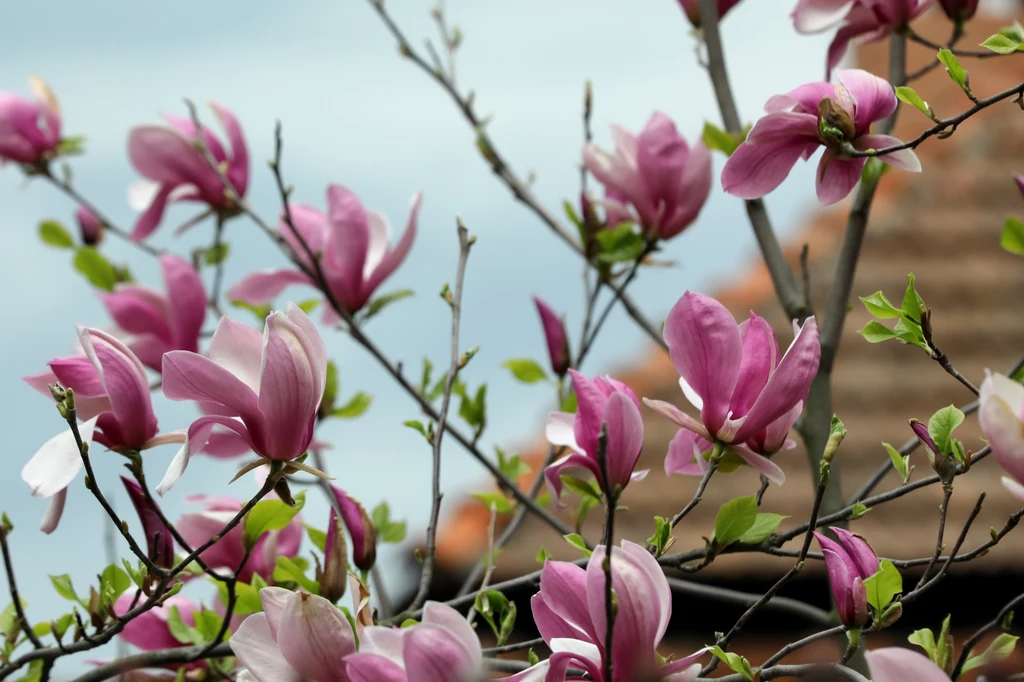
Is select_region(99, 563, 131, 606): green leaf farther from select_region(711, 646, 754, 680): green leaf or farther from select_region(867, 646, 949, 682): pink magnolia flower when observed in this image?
select_region(867, 646, 949, 682): pink magnolia flower

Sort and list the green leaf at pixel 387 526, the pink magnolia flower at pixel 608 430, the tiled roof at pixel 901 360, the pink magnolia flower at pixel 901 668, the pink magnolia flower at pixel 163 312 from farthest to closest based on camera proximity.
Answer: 1. the tiled roof at pixel 901 360
2. the green leaf at pixel 387 526
3. the pink magnolia flower at pixel 163 312
4. the pink magnolia flower at pixel 608 430
5. the pink magnolia flower at pixel 901 668

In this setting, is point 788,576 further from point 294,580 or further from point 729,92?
point 729,92

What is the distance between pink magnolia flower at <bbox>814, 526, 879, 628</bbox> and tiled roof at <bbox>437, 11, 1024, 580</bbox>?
1.74m

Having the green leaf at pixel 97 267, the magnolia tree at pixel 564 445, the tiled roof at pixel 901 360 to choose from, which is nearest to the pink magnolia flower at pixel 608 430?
the magnolia tree at pixel 564 445

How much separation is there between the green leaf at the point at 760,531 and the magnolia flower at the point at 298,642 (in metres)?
0.39

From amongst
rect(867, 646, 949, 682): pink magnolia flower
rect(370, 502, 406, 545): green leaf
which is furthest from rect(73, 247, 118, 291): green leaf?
rect(867, 646, 949, 682): pink magnolia flower

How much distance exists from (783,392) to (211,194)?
1094 millimetres

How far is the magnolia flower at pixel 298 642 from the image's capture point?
0.75 metres

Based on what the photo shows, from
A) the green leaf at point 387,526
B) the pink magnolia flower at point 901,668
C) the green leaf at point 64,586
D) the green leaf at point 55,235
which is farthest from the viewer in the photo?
the green leaf at point 55,235

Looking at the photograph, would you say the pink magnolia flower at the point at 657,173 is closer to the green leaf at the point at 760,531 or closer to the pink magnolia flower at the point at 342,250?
the pink magnolia flower at the point at 342,250

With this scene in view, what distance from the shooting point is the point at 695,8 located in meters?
1.59

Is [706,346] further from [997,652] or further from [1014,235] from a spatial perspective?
[1014,235]

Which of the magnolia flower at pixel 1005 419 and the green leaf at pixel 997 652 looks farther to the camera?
the green leaf at pixel 997 652

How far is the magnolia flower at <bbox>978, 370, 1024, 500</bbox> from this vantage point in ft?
2.19
